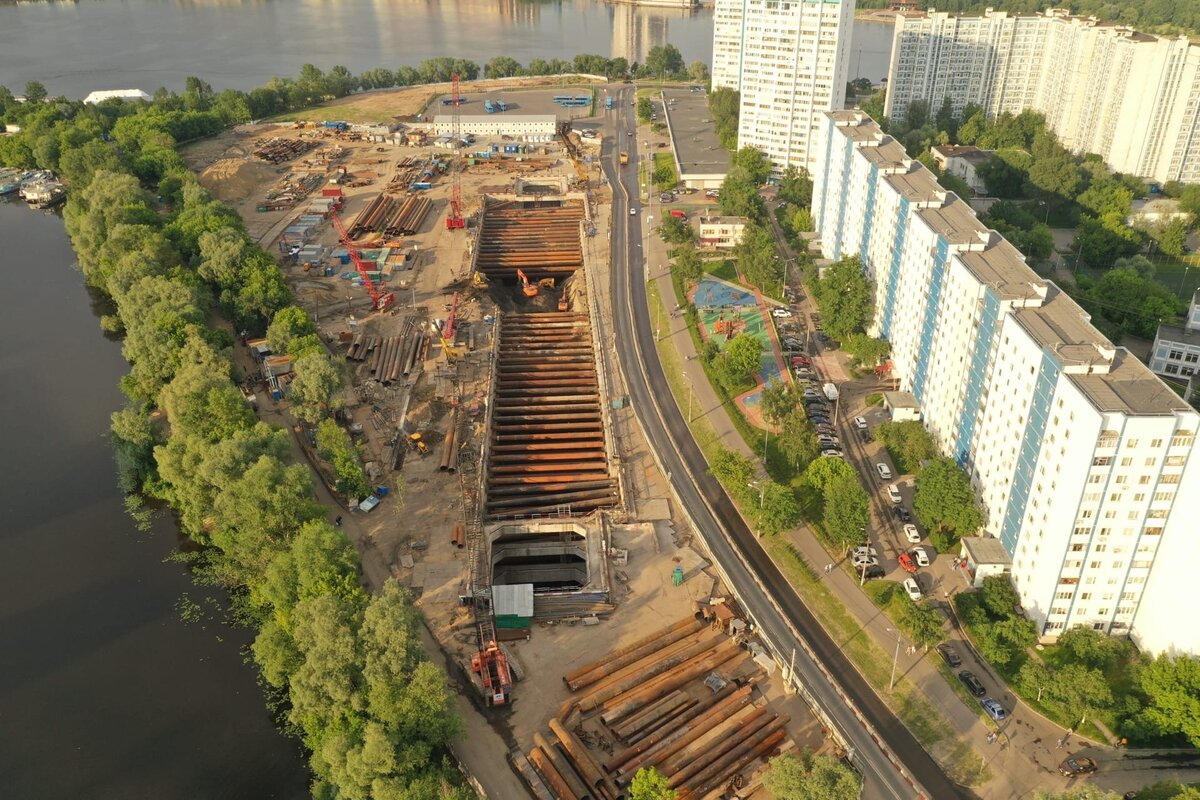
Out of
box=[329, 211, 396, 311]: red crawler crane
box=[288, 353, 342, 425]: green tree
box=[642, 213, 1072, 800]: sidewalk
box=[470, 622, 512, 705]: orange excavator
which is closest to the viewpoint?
box=[642, 213, 1072, 800]: sidewalk

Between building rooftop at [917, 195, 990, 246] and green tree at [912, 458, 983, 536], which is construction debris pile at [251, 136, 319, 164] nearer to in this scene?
→ building rooftop at [917, 195, 990, 246]

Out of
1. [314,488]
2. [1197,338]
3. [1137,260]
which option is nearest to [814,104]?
[1137,260]

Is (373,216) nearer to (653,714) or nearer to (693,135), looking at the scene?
(693,135)

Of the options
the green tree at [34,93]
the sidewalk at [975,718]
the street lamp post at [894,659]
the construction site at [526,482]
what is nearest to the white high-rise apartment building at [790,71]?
the construction site at [526,482]

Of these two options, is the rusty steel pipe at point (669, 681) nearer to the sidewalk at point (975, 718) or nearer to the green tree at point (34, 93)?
the sidewalk at point (975, 718)

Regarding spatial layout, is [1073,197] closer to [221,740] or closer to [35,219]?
[221,740]

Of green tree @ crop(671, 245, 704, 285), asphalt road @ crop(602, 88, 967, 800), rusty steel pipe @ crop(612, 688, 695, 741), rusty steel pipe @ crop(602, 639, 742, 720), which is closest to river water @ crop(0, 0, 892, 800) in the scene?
rusty steel pipe @ crop(602, 639, 742, 720)

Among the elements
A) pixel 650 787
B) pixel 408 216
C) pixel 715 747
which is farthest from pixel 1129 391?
pixel 408 216
